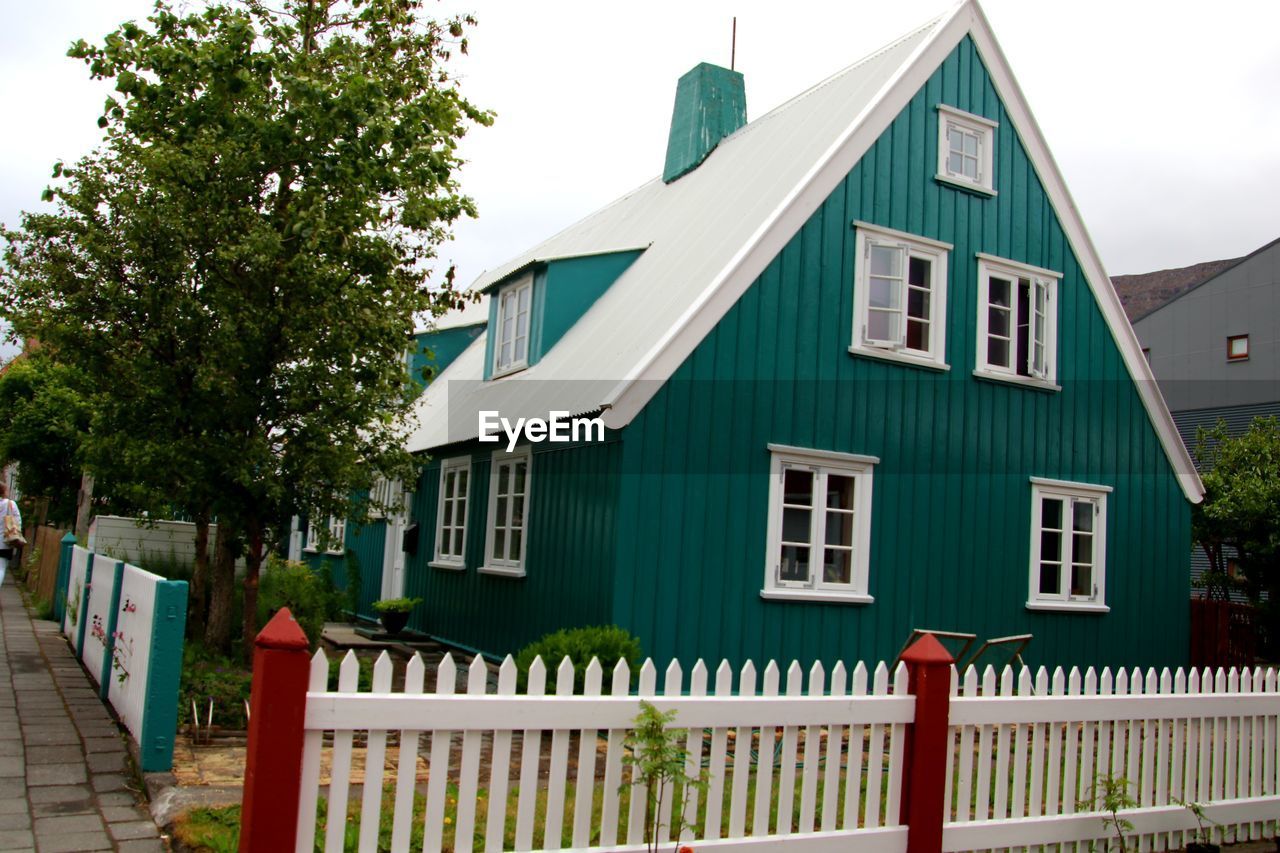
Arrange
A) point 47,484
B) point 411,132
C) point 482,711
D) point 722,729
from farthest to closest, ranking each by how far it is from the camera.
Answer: point 47,484
point 411,132
point 722,729
point 482,711

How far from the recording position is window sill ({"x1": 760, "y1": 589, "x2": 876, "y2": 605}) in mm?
11445

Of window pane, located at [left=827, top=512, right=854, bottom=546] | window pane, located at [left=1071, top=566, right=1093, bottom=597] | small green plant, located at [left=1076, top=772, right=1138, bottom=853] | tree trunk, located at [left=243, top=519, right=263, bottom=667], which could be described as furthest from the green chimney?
small green plant, located at [left=1076, top=772, right=1138, bottom=853]

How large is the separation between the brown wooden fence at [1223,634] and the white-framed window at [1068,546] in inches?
177

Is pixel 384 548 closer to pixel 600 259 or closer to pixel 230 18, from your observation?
pixel 600 259

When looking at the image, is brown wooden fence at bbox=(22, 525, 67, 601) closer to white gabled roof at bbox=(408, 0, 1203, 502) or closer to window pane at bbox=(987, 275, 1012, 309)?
white gabled roof at bbox=(408, 0, 1203, 502)

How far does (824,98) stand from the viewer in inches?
567

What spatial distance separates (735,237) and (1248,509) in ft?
31.7

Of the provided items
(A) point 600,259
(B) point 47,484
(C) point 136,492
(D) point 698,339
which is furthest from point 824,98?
(B) point 47,484

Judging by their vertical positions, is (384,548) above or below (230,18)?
below

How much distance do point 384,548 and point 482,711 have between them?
14647mm

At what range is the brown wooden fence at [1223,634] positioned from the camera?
1700cm

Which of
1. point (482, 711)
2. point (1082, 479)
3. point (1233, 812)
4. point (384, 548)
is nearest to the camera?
point (482, 711)

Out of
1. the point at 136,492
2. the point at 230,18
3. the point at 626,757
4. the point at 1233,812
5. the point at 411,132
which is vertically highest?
the point at 230,18

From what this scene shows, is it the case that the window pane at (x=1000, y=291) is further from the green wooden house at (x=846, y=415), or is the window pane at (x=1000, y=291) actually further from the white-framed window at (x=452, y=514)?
the white-framed window at (x=452, y=514)
